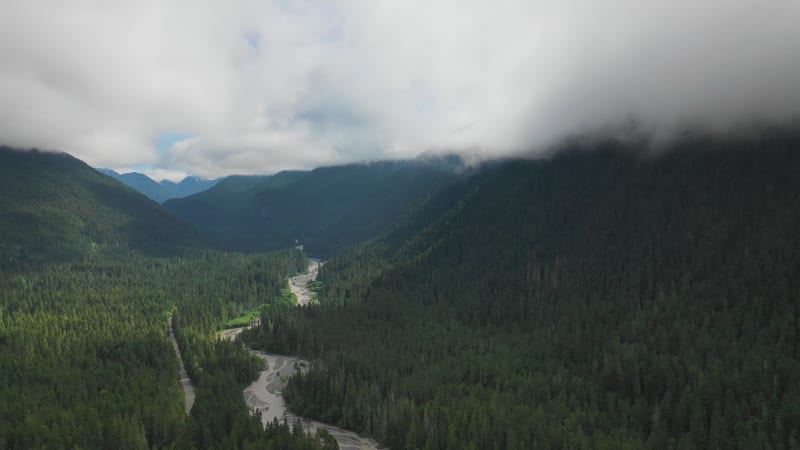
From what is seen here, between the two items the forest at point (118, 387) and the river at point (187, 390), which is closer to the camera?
the forest at point (118, 387)

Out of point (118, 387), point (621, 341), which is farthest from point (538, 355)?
point (118, 387)

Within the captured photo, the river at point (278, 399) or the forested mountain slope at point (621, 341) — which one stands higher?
the forested mountain slope at point (621, 341)

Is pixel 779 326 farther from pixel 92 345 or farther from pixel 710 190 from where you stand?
pixel 92 345

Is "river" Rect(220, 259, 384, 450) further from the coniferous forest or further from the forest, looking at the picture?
the forest

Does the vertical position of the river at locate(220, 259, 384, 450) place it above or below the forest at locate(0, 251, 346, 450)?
below

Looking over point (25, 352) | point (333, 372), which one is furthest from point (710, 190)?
point (25, 352)

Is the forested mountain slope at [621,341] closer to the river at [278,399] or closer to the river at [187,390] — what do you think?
the river at [278,399]

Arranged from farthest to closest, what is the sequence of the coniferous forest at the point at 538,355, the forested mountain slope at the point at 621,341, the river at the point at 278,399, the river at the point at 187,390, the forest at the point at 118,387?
the river at the point at 187,390
the river at the point at 278,399
the forested mountain slope at the point at 621,341
the coniferous forest at the point at 538,355
the forest at the point at 118,387

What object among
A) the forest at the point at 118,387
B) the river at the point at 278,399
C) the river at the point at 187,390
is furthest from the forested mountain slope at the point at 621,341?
the river at the point at 187,390

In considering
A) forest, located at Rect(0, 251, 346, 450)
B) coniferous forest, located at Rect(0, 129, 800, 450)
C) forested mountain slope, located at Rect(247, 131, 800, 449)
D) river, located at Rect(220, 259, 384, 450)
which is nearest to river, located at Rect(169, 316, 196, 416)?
forest, located at Rect(0, 251, 346, 450)
